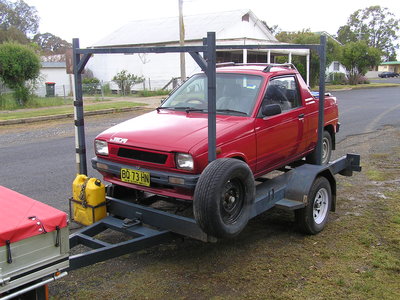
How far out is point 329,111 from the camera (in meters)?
7.15

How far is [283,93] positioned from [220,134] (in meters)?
1.71

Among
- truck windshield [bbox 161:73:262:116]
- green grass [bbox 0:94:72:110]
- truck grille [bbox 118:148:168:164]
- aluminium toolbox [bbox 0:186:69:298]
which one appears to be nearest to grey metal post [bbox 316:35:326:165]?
truck windshield [bbox 161:73:262:116]

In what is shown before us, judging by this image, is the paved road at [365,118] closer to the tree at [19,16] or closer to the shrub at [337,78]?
the shrub at [337,78]

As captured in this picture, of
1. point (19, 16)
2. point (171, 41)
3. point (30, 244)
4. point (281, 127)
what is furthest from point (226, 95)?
point (19, 16)

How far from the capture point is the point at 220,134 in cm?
454

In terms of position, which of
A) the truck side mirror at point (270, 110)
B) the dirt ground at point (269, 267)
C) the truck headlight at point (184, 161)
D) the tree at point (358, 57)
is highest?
the tree at point (358, 57)

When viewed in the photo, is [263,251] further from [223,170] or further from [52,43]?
[52,43]

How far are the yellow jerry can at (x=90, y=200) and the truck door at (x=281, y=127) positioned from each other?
1.88 m

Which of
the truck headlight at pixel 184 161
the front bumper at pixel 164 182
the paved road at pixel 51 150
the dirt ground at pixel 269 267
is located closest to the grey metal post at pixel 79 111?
the front bumper at pixel 164 182

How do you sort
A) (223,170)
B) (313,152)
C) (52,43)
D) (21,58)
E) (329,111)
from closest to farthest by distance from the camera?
(223,170), (313,152), (329,111), (21,58), (52,43)

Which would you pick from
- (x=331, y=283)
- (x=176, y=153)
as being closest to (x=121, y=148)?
(x=176, y=153)

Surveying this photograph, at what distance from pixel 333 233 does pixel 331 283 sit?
139 centimetres

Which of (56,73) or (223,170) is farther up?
A: (56,73)

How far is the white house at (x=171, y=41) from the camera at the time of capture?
115 ft
